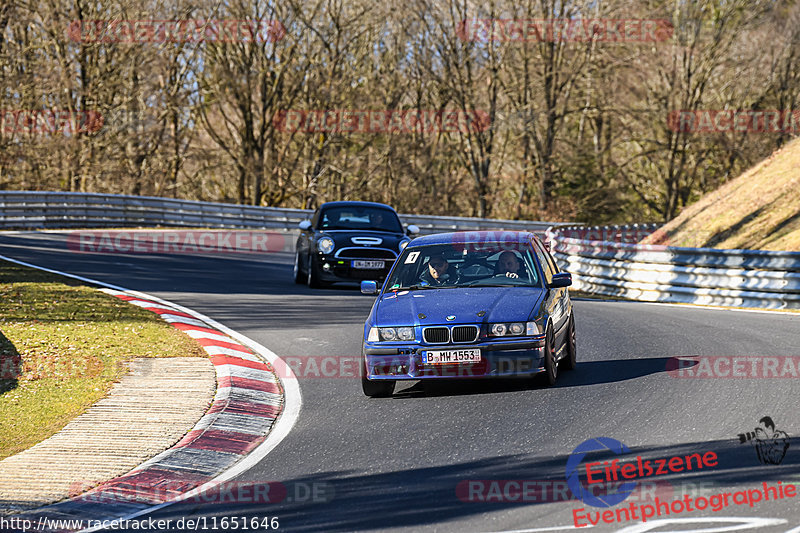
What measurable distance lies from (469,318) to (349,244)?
9.53m

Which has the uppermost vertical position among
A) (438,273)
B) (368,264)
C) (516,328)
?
(438,273)

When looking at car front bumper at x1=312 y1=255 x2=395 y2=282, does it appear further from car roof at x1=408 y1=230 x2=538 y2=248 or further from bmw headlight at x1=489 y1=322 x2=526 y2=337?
bmw headlight at x1=489 y1=322 x2=526 y2=337

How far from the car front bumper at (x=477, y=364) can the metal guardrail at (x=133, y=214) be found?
25.1m

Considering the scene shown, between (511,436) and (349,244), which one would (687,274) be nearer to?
(349,244)

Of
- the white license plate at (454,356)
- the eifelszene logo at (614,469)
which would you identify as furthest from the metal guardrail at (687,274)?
the eifelszene logo at (614,469)

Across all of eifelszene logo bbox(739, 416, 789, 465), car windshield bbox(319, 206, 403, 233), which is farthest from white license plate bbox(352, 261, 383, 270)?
eifelszene logo bbox(739, 416, 789, 465)

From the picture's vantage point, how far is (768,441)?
673cm

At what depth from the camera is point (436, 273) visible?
9.80 m

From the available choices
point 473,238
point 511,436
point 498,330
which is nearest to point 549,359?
point 498,330

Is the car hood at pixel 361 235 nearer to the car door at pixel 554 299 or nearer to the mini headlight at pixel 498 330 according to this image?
the car door at pixel 554 299

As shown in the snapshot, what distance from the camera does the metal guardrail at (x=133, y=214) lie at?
31.2 meters

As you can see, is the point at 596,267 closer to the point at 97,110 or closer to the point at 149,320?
the point at 149,320

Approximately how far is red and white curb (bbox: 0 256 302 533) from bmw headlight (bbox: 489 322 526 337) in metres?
1.81

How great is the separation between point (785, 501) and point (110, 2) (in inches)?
1614
